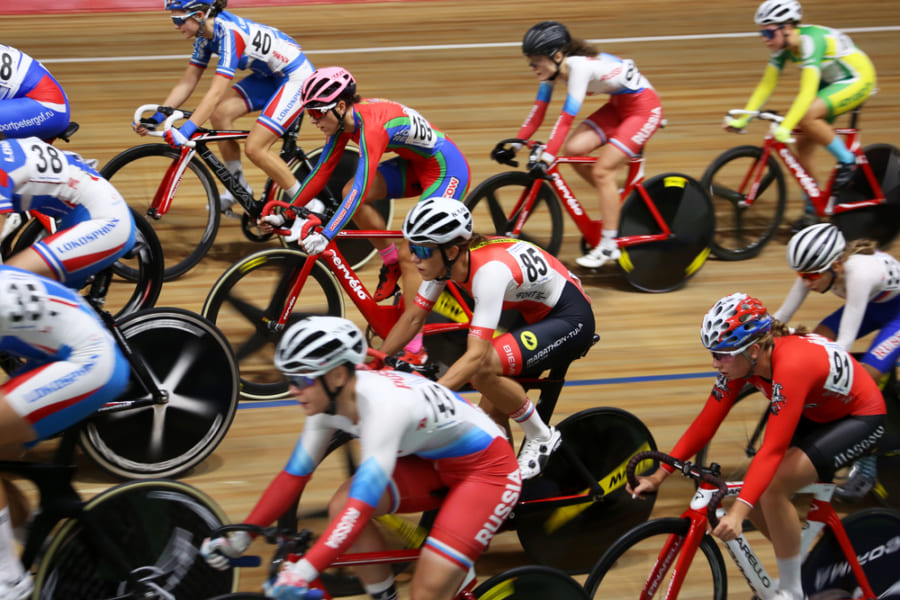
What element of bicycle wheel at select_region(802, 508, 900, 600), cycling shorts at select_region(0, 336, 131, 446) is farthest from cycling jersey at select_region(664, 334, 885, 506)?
cycling shorts at select_region(0, 336, 131, 446)

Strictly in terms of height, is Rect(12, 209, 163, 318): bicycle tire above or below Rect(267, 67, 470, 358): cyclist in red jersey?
below

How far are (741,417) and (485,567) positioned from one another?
1594mm

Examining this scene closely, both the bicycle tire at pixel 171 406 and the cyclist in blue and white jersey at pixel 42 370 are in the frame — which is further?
the bicycle tire at pixel 171 406

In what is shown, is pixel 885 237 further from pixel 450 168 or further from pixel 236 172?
pixel 236 172

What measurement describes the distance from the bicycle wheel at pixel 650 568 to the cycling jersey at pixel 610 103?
9.56 feet

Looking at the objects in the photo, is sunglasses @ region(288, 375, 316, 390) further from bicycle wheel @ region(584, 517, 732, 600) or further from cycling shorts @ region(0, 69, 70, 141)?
cycling shorts @ region(0, 69, 70, 141)

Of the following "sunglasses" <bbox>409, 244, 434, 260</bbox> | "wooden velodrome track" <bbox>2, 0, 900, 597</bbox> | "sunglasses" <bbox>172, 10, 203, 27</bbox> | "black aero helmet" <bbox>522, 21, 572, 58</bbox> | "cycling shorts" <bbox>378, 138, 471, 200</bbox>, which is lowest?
"wooden velodrome track" <bbox>2, 0, 900, 597</bbox>

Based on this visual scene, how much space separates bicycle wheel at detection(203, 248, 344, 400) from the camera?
15.3ft

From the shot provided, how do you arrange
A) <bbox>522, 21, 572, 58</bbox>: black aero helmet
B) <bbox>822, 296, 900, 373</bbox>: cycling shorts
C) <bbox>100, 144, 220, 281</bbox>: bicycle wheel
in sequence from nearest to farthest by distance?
<bbox>822, 296, 900, 373</bbox>: cycling shorts < <bbox>522, 21, 572, 58</bbox>: black aero helmet < <bbox>100, 144, 220, 281</bbox>: bicycle wheel

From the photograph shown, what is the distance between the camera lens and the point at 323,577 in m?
3.42

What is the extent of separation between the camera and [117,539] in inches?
121

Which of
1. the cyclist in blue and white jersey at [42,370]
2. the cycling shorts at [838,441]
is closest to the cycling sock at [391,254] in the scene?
the cyclist in blue and white jersey at [42,370]

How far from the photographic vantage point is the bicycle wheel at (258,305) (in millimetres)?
4656

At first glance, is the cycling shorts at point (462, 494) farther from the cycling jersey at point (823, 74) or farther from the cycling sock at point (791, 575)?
the cycling jersey at point (823, 74)
